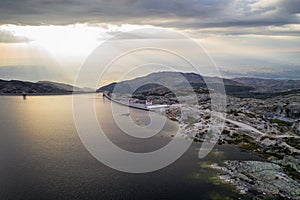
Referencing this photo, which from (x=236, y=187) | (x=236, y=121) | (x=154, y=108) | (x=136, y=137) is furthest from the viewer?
(x=154, y=108)

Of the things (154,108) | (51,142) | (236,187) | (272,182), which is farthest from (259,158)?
(154,108)

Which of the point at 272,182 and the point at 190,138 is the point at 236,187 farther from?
the point at 190,138

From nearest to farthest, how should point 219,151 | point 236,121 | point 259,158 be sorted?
point 259,158 → point 219,151 → point 236,121

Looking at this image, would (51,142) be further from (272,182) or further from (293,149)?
(293,149)

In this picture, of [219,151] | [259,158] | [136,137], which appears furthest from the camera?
[136,137]

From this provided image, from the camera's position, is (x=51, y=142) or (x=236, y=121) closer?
(x=51, y=142)

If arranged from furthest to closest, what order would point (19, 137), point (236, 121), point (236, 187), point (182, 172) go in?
Answer: 1. point (236, 121)
2. point (19, 137)
3. point (182, 172)
4. point (236, 187)

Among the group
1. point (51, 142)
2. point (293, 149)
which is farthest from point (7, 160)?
point (293, 149)

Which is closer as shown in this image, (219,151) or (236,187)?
(236,187)

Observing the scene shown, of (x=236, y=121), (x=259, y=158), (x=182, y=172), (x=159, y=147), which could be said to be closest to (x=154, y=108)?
(x=236, y=121)
